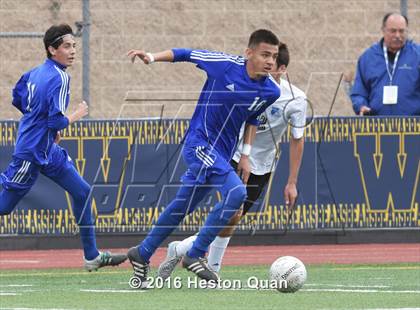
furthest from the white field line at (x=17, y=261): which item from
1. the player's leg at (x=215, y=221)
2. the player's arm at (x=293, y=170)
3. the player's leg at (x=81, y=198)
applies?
the player's leg at (x=215, y=221)

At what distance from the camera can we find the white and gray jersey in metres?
13.0

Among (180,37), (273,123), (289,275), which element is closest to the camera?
(289,275)

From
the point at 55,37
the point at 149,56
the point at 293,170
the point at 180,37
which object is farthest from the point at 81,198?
the point at 180,37

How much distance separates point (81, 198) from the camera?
1269cm

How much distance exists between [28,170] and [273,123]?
237 centimetres

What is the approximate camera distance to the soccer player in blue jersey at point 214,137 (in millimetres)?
10789

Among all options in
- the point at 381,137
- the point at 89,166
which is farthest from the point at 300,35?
the point at 89,166

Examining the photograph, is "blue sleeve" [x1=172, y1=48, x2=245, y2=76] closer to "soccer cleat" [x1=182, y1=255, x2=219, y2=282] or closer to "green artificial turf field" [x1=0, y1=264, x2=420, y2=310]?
"soccer cleat" [x1=182, y1=255, x2=219, y2=282]

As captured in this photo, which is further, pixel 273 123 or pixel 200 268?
pixel 273 123

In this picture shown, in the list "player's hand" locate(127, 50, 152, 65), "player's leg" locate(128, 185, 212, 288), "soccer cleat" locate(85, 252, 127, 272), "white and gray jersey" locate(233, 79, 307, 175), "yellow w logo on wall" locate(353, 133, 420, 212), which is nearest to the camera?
"player's hand" locate(127, 50, 152, 65)

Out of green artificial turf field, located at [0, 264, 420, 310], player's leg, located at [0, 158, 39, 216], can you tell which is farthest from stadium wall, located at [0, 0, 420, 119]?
player's leg, located at [0, 158, 39, 216]

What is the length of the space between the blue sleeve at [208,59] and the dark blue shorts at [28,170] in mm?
2036

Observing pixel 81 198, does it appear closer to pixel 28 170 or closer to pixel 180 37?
pixel 28 170

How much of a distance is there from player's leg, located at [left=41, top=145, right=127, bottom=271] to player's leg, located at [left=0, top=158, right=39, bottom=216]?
137mm
